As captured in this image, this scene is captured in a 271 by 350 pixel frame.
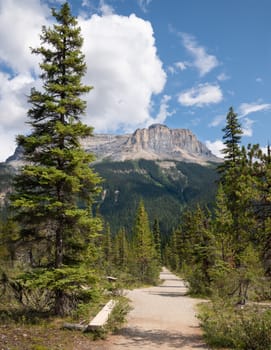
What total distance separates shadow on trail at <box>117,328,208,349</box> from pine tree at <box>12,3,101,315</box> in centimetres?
313

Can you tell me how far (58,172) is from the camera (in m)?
13.7

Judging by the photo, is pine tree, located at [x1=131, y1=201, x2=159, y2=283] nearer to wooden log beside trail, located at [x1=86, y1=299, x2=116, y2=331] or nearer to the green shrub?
wooden log beside trail, located at [x1=86, y1=299, x2=116, y2=331]

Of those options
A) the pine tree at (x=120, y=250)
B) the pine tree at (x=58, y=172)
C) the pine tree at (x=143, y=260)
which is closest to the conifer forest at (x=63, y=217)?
the pine tree at (x=58, y=172)

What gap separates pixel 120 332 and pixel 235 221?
6161 millimetres

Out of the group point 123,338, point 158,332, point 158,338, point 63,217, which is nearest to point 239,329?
point 158,338

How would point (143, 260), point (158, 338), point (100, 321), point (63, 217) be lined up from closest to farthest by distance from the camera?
point (158, 338) < point (100, 321) < point (63, 217) < point (143, 260)

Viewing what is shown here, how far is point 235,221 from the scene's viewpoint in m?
11.4

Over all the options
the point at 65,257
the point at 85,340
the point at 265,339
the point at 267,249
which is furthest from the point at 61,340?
the point at 267,249

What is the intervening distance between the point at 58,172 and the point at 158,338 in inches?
287

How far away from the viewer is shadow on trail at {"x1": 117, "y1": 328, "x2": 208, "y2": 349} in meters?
11.1

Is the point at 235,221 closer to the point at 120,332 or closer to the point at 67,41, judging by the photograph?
the point at 120,332

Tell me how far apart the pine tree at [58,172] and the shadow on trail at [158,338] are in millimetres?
3129

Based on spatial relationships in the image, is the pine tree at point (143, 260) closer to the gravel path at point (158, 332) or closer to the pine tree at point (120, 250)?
the pine tree at point (120, 250)

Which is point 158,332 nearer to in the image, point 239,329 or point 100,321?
point 100,321
